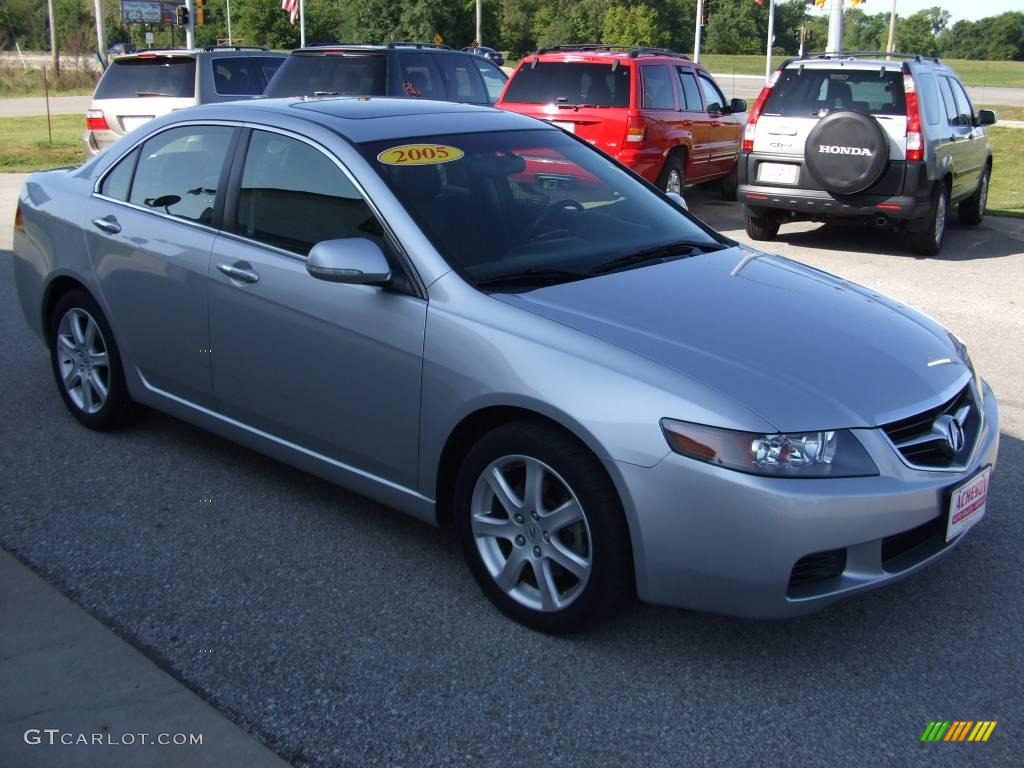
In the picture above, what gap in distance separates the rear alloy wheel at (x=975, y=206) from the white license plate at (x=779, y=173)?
314 centimetres

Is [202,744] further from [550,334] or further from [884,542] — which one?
[884,542]

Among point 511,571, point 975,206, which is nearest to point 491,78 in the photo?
point 975,206

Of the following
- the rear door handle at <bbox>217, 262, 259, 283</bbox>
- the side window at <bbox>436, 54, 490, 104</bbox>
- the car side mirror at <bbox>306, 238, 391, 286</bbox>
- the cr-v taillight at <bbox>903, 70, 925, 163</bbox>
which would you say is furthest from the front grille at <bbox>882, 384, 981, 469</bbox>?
the side window at <bbox>436, 54, 490, 104</bbox>

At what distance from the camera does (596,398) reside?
11.0ft

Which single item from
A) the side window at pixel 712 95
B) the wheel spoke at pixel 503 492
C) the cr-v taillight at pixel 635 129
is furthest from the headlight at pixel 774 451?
the side window at pixel 712 95

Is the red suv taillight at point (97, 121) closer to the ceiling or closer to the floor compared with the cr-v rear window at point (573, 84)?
closer to the floor

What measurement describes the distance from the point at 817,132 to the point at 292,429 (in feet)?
24.5

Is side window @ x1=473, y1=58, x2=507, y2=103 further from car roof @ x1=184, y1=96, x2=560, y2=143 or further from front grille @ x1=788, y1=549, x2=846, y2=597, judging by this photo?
front grille @ x1=788, y1=549, x2=846, y2=597

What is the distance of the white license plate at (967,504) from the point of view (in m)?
3.46

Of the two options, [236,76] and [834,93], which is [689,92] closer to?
[834,93]

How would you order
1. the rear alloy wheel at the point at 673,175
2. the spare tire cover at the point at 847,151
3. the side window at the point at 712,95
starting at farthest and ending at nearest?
the side window at the point at 712,95
the rear alloy wheel at the point at 673,175
the spare tire cover at the point at 847,151

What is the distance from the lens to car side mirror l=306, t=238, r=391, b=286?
12.5 ft

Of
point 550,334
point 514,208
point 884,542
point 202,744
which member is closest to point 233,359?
point 514,208

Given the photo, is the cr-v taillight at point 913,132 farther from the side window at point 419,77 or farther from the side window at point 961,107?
the side window at point 419,77
